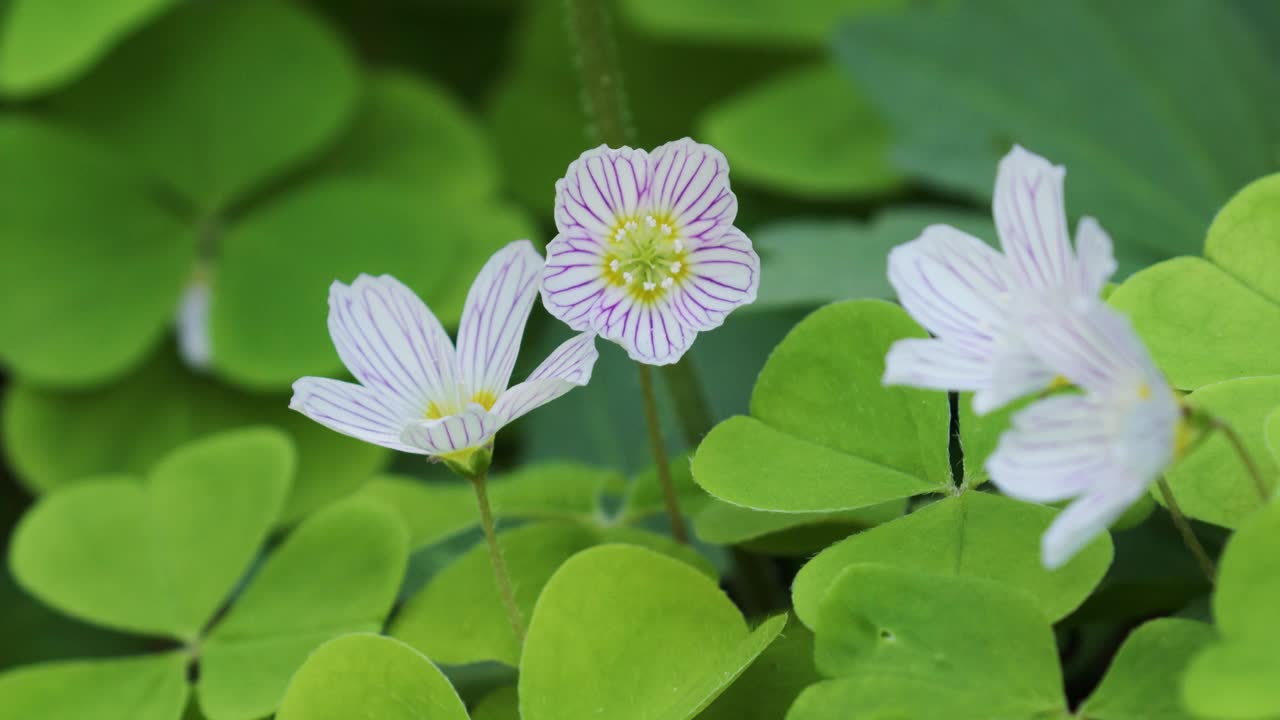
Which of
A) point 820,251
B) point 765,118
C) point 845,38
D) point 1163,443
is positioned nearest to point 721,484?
point 1163,443

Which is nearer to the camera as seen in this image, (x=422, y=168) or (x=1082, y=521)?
(x=1082, y=521)

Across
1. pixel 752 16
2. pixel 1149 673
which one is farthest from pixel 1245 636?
pixel 752 16

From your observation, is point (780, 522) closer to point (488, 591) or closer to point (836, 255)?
point (488, 591)

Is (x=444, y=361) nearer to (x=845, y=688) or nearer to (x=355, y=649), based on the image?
(x=355, y=649)

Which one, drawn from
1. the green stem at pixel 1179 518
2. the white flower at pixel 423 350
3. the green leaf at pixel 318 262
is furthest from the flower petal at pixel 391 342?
the green leaf at pixel 318 262

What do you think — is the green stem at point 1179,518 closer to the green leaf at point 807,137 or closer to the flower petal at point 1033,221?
the flower petal at point 1033,221

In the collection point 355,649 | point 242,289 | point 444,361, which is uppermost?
point 444,361
